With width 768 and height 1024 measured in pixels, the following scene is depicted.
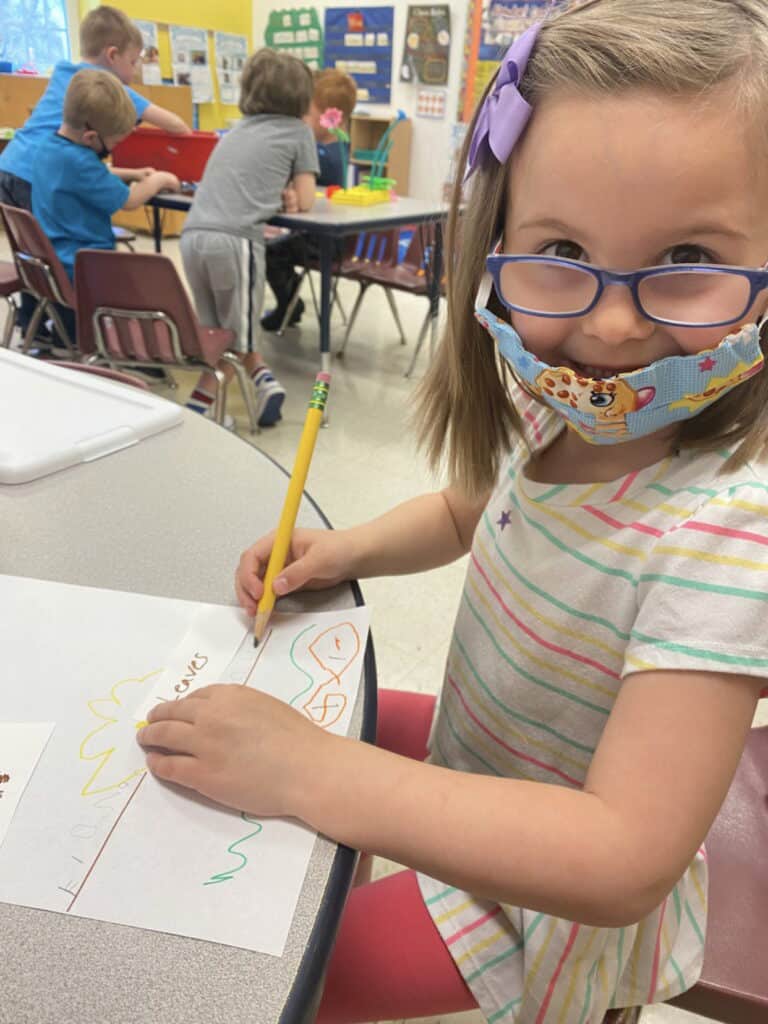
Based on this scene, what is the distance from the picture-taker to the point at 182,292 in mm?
1935

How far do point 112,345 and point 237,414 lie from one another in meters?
0.68

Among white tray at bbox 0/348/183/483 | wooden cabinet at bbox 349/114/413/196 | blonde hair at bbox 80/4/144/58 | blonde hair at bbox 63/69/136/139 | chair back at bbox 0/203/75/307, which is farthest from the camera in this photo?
wooden cabinet at bbox 349/114/413/196

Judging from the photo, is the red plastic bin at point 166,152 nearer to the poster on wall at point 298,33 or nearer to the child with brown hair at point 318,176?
the child with brown hair at point 318,176

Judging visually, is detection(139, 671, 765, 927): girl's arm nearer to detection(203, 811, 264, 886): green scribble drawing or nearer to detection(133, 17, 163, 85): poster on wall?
detection(203, 811, 264, 886): green scribble drawing

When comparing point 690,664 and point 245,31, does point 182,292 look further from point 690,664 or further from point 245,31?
point 245,31

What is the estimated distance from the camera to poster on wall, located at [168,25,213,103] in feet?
19.7

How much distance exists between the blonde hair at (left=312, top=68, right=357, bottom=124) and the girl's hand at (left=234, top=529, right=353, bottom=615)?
3.65m

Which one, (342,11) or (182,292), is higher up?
(342,11)

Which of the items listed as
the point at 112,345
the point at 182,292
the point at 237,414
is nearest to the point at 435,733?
the point at 182,292

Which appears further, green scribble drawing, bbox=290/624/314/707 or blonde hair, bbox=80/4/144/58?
blonde hair, bbox=80/4/144/58

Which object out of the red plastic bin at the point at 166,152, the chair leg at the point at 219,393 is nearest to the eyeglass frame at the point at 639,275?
the chair leg at the point at 219,393

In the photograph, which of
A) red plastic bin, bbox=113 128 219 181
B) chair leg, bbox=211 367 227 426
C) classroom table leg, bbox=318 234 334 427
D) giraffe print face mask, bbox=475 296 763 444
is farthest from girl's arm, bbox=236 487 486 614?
red plastic bin, bbox=113 128 219 181

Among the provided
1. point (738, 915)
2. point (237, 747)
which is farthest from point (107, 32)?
point (738, 915)

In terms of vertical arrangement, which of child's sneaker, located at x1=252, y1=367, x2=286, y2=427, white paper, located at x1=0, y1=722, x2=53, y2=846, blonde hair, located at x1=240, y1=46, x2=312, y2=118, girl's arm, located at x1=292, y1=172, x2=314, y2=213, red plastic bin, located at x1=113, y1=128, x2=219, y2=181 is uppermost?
blonde hair, located at x1=240, y1=46, x2=312, y2=118
